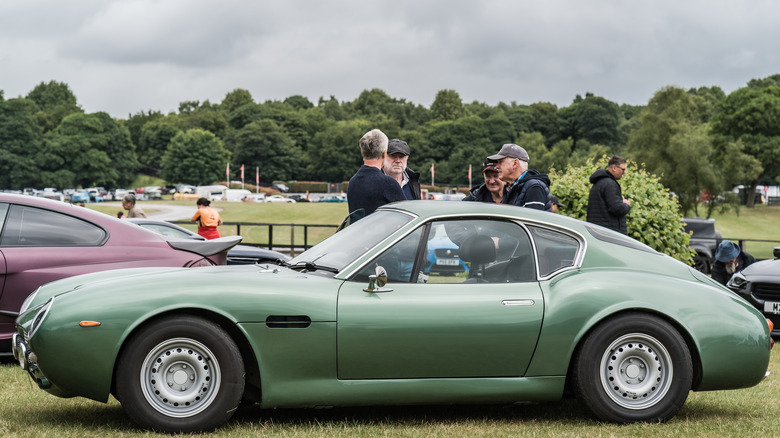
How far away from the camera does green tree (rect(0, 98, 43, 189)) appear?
114 metres

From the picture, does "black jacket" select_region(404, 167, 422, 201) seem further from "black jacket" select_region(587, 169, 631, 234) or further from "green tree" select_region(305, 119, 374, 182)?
"green tree" select_region(305, 119, 374, 182)

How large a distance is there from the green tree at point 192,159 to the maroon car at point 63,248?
121 metres

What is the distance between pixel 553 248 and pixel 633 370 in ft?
2.92

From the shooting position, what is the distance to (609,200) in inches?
409

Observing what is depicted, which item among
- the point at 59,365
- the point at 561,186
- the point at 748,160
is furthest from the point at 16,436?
the point at 748,160

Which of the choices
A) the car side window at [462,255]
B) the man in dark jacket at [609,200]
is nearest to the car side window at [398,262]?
the car side window at [462,255]

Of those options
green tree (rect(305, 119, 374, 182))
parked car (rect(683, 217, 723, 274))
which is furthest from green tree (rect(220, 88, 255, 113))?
parked car (rect(683, 217, 723, 274))

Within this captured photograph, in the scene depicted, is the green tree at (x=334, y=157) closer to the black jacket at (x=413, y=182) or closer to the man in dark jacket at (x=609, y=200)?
the man in dark jacket at (x=609, y=200)

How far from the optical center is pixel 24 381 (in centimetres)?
659

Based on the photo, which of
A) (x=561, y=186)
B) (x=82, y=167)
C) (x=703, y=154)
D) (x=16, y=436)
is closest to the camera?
(x=16, y=436)

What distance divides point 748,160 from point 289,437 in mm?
72786

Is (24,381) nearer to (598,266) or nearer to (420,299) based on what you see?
(420,299)

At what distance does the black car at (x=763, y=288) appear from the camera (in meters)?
10.9

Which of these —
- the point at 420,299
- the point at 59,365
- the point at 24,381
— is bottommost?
the point at 24,381
